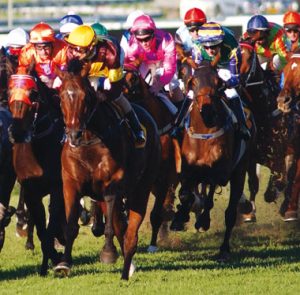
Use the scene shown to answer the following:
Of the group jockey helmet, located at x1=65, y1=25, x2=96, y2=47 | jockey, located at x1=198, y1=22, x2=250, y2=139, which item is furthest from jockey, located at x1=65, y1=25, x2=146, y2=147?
jockey, located at x1=198, y1=22, x2=250, y2=139

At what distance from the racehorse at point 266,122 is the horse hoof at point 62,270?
4181 millimetres

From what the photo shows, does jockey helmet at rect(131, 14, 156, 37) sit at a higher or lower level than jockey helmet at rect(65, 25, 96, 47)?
lower

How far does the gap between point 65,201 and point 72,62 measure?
1111 millimetres

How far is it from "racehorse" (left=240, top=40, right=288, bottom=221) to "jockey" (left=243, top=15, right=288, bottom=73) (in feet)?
0.85

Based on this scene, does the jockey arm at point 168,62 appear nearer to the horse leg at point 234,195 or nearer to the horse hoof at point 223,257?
the horse leg at point 234,195

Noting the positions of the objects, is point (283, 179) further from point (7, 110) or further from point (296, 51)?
point (7, 110)

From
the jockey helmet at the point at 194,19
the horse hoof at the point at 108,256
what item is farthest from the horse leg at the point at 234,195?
the jockey helmet at the point at 194,19

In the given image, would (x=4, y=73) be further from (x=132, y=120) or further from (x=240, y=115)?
(x=240, y=115)

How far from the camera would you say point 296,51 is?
12445 mm

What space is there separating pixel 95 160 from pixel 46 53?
5.18 ft

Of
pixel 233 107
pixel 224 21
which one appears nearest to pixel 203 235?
pixel 233 107

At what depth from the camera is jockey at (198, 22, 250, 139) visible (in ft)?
37.5

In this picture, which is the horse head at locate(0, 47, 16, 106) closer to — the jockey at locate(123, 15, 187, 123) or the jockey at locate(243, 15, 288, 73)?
the jockey at locate(123, 15, 187, 123)

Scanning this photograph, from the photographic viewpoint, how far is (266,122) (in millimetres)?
13734
